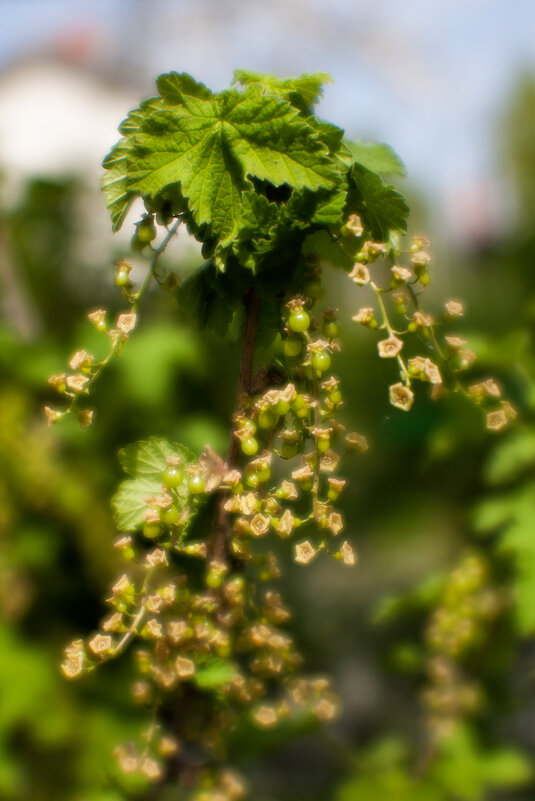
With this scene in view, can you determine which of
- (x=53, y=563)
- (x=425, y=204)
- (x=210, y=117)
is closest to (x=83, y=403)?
(x=53, y=563)

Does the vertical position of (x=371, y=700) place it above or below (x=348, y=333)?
below

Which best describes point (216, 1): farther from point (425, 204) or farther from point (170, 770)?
point (170, 770)

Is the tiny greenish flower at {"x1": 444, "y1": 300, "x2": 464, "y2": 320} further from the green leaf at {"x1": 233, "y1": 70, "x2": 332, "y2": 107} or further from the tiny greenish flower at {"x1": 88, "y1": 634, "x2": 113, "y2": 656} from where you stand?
the tiny greenish flower at {"x1": 88, "y1": 634, "x2": 113, "y2": 656}

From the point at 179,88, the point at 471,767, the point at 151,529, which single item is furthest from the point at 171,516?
the point at 471,767

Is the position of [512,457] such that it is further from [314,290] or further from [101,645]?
[101,645]

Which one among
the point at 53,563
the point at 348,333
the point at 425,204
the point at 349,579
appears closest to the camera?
the point at 53,563

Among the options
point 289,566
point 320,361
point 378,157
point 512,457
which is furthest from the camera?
point 289,566

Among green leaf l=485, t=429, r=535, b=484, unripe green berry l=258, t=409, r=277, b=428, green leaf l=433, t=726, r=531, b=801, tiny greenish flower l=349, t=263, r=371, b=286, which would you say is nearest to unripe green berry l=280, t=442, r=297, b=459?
unripe green berry l=258, t=409, r=277, b=428
